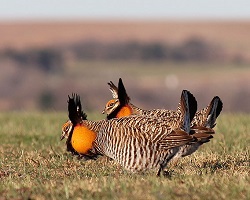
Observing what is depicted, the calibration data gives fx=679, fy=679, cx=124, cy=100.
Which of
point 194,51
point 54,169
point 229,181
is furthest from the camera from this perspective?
point 194,51

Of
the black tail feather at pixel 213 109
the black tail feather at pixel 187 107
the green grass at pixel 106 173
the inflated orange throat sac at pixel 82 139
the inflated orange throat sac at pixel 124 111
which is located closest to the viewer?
the green grass at pixel 106 173

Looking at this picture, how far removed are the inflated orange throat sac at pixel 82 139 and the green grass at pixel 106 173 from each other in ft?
0.75

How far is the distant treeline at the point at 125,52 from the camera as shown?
5859 cm

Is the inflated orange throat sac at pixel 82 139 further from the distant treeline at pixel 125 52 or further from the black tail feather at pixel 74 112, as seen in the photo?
the distant treeline at pixel 125 52

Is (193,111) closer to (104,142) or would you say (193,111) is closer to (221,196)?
(104,142)

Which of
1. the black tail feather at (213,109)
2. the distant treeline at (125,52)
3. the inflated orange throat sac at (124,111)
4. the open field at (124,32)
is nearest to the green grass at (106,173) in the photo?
the black tail feather at (213,109)

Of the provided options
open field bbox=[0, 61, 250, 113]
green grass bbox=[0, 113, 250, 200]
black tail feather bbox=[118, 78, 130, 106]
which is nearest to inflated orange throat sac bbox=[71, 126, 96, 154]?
green grass bbox=[0, 113, 250, 200]

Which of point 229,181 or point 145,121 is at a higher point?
point 145,121

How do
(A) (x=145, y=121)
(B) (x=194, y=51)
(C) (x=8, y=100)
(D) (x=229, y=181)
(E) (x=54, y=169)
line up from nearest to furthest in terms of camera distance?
(D) (x=229, y=181)
(A) (x=145, y=121)
(E) (x=54, y=169)
(C) (x=8, y=100)
(B) (x=194, y=51)

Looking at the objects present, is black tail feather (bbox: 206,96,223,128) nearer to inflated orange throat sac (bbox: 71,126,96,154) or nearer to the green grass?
the green grass

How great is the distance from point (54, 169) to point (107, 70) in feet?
162

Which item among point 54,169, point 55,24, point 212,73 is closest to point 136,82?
point 212,73

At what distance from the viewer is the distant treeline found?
192 feet

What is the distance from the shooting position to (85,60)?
202ft
